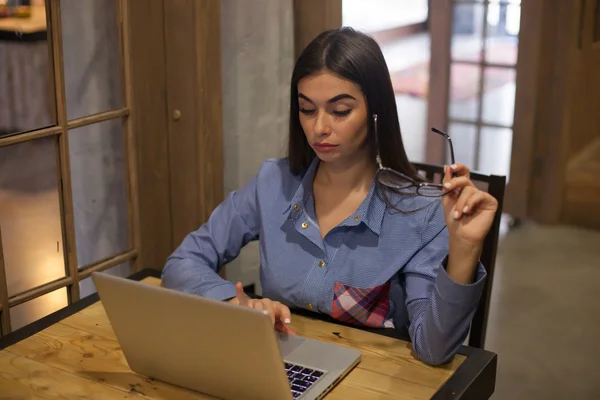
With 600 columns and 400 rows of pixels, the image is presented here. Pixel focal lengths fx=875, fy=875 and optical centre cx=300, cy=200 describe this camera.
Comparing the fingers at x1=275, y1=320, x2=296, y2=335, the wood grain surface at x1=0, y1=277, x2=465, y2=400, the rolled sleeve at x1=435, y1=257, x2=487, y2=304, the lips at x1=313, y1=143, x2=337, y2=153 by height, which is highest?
the lips at x1=313, y1=143, x2=337, y2=153

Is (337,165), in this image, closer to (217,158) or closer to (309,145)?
(309,145)

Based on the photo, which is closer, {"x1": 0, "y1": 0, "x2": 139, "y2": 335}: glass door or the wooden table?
the wooden table

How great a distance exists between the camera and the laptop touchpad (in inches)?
63.1

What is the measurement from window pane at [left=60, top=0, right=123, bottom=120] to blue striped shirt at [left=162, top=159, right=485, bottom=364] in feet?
2.06

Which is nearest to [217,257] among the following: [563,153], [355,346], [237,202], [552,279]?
[237,202]

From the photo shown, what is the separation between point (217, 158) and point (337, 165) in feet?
2.76

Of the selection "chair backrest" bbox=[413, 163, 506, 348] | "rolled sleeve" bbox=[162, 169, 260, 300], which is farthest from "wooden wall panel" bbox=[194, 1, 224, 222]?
"chair backrest" bbox=[413, 163, 506, 348]

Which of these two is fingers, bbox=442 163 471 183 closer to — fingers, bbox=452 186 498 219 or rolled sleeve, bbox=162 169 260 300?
fingers, bbox=452 186 498 219

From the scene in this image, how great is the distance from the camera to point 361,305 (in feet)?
5.77

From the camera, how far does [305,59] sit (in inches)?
70.0

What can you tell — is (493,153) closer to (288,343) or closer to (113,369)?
(288,343)

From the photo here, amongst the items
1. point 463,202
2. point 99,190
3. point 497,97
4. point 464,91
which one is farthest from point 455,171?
point 497,97

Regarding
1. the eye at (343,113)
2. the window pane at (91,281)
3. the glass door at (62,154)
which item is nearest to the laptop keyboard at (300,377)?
the eye at (343,113)

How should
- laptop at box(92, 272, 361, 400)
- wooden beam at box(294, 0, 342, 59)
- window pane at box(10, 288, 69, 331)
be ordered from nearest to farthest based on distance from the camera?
laptop at box(92, 272, 361, 400), window pane at box(10, 288, 69, 331), wooden beam at box(294, 0, 342, 59)
